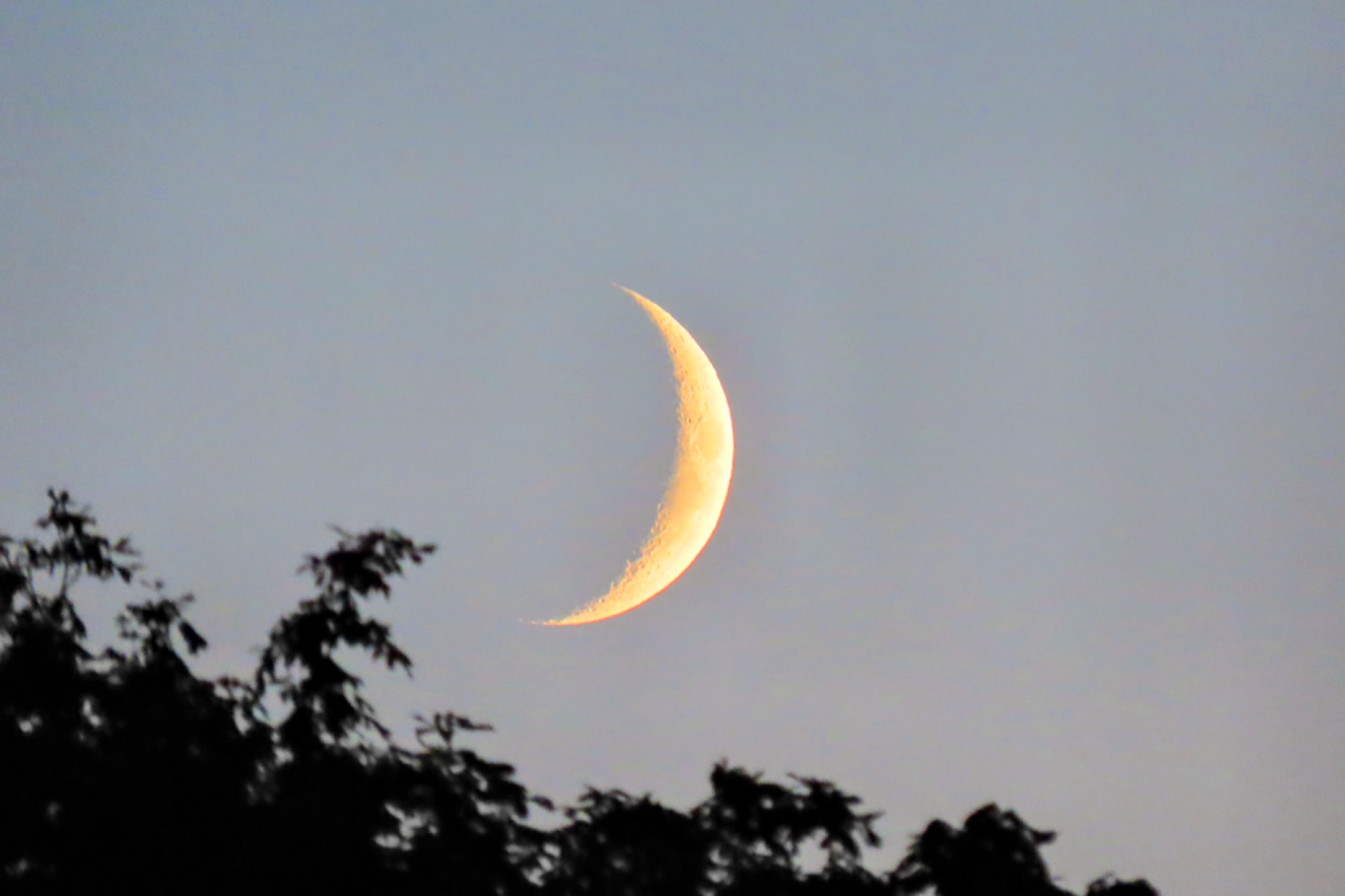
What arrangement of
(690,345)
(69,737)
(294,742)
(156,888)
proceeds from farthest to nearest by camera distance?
1. (690,345)
2. (294,742)
3. (69,737)
4. (156,888)

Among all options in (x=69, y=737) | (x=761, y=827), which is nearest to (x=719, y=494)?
(x=761, y=827)

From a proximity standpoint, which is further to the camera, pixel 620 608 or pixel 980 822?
pixel 620 608

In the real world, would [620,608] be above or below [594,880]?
above

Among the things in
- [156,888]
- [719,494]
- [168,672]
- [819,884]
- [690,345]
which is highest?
[690,345]

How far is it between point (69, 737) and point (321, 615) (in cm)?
298

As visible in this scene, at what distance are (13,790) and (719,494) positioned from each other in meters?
15.9

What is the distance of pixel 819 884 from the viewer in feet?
61.7

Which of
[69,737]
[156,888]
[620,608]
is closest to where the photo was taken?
[156,888]

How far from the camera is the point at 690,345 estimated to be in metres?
30.7

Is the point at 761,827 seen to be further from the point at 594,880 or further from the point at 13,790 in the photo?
the point at 13,790

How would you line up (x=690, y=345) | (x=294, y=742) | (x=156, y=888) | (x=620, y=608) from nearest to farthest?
(x=156, y=888) < (x=294, y=742) < (x=620, y=608) < (x=690, y=345)

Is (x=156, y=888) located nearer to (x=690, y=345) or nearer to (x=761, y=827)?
(x=761, y=827)

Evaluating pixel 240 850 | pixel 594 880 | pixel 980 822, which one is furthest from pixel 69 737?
pixel 980 822

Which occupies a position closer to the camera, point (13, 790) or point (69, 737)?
point (13, 790)
